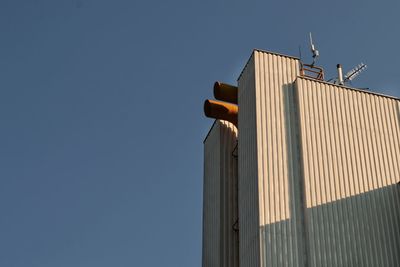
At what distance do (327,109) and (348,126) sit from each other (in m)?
1.42

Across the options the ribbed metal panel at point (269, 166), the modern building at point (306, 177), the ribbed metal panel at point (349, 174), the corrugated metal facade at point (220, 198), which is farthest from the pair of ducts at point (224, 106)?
the ribbed metal panel at point (349, 174)

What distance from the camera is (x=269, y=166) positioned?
36.0 meters

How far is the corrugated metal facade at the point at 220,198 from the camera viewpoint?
40188 millimetres

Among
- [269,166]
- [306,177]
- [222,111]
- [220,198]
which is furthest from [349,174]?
[222,111]

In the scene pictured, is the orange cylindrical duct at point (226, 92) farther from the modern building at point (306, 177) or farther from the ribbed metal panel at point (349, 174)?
the ribbed metal panel at point (349, 174)

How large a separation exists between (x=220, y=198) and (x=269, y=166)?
662 cm

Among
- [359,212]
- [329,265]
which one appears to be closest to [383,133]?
[359,212]

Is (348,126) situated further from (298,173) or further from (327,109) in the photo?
(298,173)

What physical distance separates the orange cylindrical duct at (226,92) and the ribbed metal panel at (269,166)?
118 inches

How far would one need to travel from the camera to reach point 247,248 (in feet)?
116

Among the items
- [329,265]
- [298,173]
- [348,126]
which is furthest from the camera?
[348,126]

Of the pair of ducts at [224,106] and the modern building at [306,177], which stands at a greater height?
the pair of ducts at [224,106]

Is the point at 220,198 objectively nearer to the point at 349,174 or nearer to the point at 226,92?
the point at 226,92

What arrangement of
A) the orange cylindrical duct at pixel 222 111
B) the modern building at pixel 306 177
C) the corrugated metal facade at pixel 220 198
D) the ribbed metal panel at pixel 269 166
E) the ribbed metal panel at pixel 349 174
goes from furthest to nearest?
the orange cylindrical duct at pixel 222 111, the corrugated metal facade at pixel 220 198, the ribbed metal panel at pixel 349 174, the modern building at pixel 306 177, the ribbed metal panel at pixel 269 166
